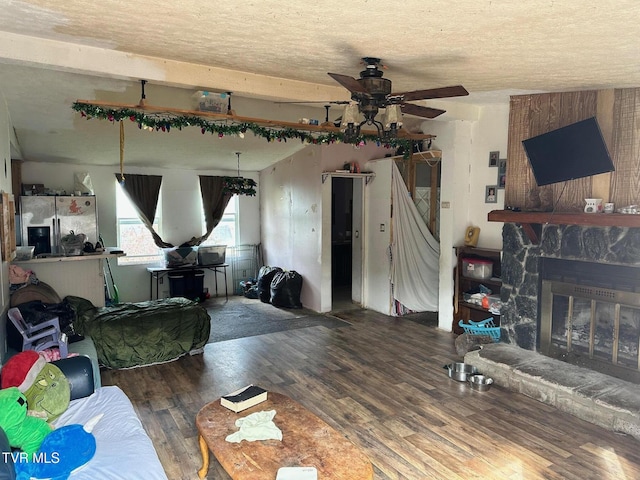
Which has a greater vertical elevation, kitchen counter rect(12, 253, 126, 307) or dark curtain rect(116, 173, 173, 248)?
dark curtain rect(116, 173, 173, 248)

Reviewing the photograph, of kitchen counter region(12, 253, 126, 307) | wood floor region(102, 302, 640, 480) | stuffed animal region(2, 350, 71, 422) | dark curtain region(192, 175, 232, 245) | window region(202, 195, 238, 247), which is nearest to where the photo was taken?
stuffed animal region(2, 350, 71, 422)

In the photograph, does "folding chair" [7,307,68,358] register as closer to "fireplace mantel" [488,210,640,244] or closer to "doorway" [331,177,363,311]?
"fireplace mantel" [488,210,640,244]

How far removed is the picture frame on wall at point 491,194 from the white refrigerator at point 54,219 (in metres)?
5.09

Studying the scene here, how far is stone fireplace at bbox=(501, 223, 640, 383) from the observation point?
11.7 feet

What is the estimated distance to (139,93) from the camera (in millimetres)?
4156

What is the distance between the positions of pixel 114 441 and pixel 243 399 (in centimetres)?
72

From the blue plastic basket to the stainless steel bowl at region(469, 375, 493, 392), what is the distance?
883 mm

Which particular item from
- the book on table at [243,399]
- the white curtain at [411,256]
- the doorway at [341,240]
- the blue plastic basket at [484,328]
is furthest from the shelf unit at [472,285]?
the book on table at [243,399]

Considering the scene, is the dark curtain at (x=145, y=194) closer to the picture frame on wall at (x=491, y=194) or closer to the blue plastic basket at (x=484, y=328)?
the blue plastic basket at (x=484, y=328)

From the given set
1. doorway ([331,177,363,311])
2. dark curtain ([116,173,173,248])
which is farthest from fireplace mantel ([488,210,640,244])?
dark curtain ([116,173,173,248])

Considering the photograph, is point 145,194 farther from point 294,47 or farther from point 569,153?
point 569,153

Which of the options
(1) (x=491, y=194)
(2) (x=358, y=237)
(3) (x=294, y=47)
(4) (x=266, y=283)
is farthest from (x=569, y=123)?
(4) (x=266, y=283)

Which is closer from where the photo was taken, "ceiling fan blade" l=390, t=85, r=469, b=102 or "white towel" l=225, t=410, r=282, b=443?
"white towel" l=225, t=410, r=282, b=443

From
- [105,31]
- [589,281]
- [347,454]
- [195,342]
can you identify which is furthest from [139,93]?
[589,281]
